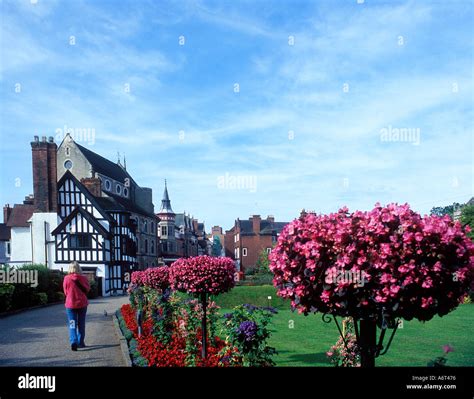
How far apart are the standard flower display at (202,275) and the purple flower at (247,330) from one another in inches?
57.9

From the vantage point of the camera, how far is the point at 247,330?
6324 millimetres

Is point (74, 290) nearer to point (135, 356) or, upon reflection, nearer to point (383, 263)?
point (135, 356)

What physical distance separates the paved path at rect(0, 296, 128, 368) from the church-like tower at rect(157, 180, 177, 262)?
40.2 meters

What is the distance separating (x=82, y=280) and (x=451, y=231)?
7.72 metres

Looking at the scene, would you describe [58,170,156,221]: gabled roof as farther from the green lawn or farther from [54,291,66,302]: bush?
the green lawn

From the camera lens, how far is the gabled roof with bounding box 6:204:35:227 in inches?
1351

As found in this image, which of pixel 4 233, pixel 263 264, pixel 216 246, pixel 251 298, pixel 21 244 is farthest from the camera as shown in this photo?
pixel 216 246

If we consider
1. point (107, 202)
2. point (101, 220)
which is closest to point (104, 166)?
point (107, 202)

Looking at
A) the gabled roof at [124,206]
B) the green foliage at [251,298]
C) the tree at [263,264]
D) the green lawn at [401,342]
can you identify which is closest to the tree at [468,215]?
the green lawn at [401,342]

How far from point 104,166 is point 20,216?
1088 cm

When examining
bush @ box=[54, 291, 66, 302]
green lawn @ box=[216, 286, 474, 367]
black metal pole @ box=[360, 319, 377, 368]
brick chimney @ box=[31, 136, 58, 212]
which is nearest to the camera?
black metal pole @ box=[360, 319, 377, 368]

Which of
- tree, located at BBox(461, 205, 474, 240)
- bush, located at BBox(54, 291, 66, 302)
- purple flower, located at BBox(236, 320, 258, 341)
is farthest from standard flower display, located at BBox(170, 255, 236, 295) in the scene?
tree, located at BBox(461, 205, 474, 240)
